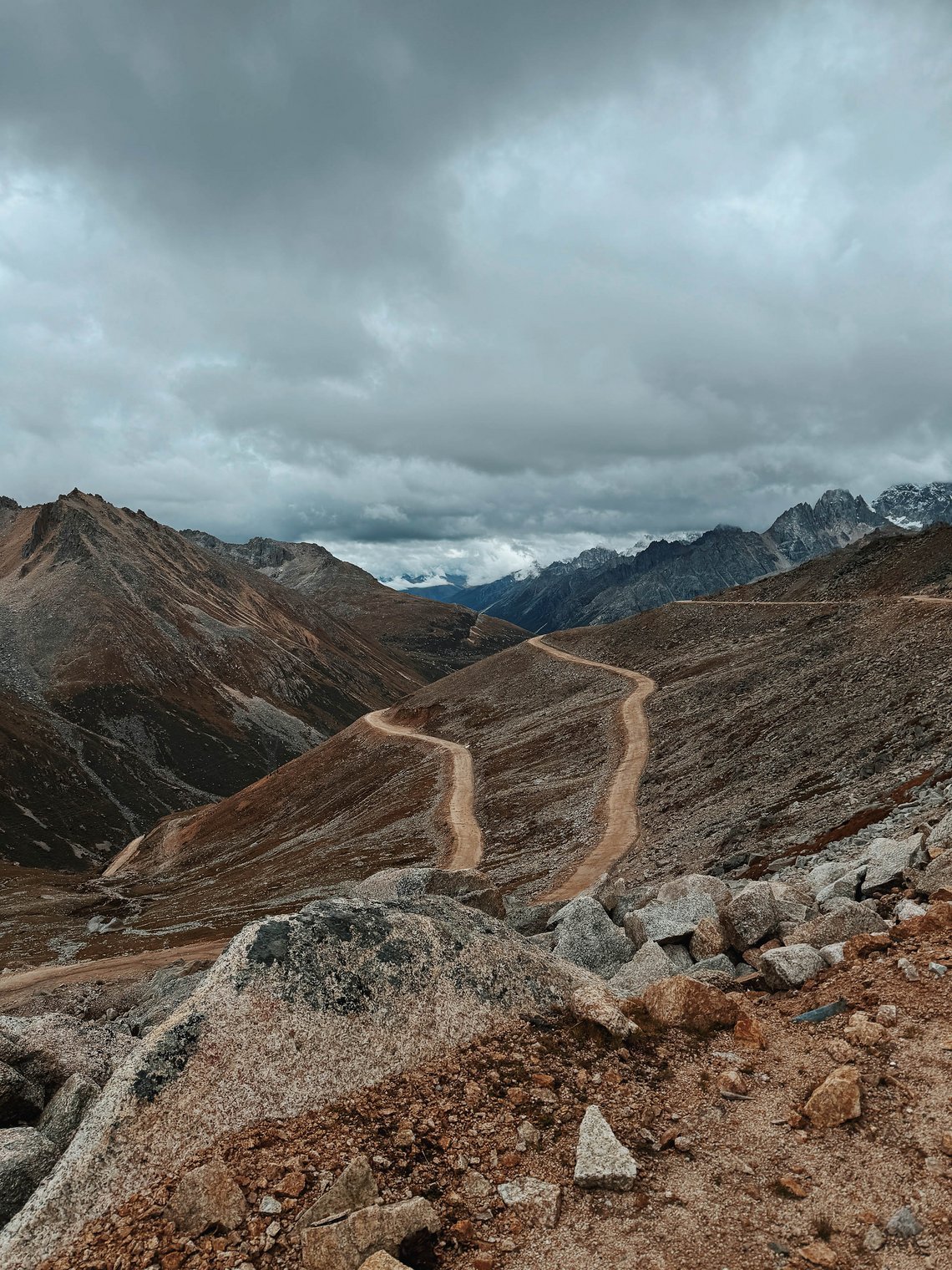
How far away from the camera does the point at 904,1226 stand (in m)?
7.25

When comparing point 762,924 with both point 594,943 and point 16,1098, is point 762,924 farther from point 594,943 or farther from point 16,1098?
point 16,1098

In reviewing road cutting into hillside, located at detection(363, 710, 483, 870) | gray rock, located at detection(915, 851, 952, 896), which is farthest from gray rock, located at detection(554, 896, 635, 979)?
road cutting into hillside, located at detection(363, 710, 483, 870)

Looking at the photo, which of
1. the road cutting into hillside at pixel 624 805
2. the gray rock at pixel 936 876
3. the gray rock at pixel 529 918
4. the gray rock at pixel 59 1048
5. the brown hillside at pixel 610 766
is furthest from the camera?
the road cutting into hillside at pixel 624 805

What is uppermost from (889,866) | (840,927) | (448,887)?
(840,927)

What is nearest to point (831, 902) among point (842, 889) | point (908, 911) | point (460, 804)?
point (842, 889)

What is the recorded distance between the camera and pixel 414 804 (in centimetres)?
8625

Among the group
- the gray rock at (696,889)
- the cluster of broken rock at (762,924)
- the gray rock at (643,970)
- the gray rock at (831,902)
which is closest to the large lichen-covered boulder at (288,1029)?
the gray rock at (643,970)

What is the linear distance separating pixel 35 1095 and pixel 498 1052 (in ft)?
27.9

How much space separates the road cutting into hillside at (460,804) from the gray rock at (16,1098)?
4542 cm

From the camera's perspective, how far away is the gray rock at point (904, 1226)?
719 centimetres

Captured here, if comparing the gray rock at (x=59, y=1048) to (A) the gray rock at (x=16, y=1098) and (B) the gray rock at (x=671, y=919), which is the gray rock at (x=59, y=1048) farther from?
(B) the gray rock at (x=671, y=919)

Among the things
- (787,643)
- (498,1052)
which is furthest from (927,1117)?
(787,643)

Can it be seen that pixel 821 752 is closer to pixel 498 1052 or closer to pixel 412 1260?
pixel 498 1052

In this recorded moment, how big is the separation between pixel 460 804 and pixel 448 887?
52610mm
